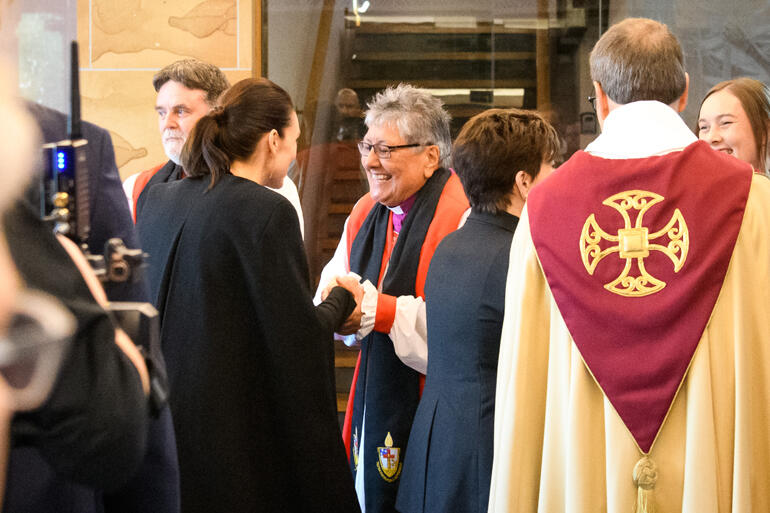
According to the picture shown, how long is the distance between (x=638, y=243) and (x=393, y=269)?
143cm

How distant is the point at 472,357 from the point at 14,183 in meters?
1.79

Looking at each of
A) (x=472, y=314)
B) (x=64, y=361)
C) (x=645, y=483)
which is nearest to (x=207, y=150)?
(x=472, y=314)

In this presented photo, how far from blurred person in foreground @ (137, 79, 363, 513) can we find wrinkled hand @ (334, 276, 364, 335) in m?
0.56

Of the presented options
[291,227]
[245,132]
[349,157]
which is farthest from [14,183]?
[349,157]

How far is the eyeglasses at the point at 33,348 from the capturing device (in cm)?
80

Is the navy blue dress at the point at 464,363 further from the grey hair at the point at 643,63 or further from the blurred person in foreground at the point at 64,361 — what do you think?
the blurred person in foreground at the point at 64,361

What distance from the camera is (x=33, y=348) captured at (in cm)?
82

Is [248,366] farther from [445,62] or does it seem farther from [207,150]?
[445,62]

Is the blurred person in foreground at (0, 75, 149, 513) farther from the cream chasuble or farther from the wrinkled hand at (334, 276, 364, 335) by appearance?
the wrinkled hand at (334, 276, 364, 335)

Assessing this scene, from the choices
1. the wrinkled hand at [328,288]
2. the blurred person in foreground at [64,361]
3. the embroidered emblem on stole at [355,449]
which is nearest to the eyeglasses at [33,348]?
the blurred person in foreground at [64,361]

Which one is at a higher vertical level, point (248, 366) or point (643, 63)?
point (643, 63)

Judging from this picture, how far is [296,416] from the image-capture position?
2240 mm

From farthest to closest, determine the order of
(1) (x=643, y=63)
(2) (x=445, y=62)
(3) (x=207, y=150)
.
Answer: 1. (2) (x=445, y=62)
2. (3) (x=207, y=150)
3. (1) (x=643, y=63)

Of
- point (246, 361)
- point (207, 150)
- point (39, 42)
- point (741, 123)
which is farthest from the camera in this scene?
point (741, 123)
